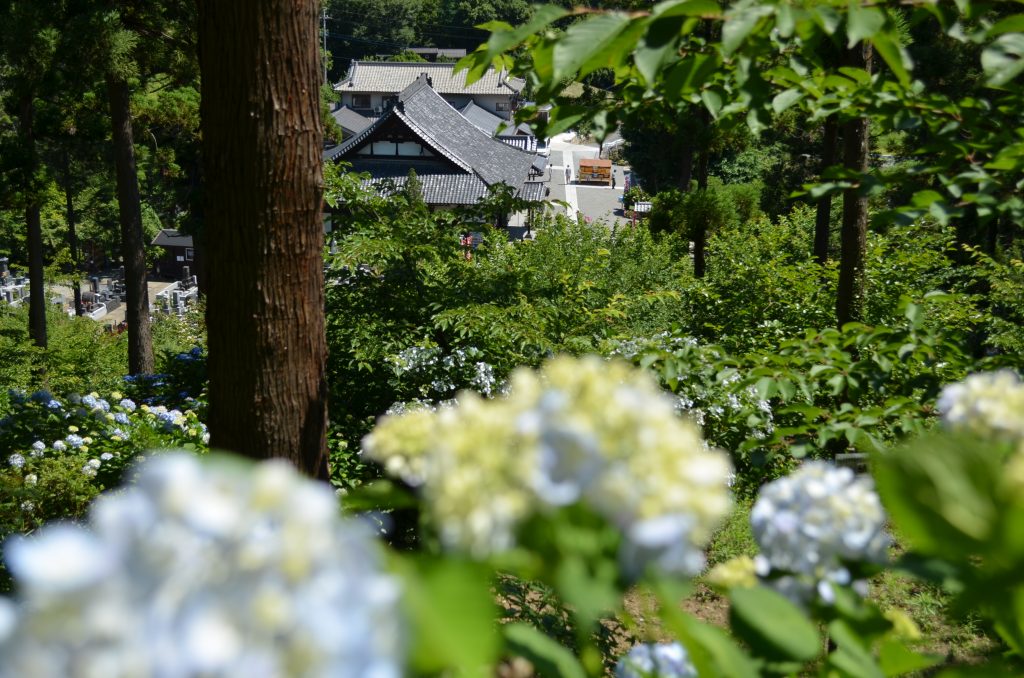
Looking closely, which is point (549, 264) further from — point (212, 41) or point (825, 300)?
point (212, 41)

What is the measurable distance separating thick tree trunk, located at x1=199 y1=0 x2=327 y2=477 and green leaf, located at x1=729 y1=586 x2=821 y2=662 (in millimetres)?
1577

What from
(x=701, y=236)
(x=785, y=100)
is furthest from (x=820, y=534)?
(x=701, y=236)

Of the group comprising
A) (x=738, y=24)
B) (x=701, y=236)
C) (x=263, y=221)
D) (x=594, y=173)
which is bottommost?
(x=594, y=173)

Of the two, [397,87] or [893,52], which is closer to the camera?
[893,52]

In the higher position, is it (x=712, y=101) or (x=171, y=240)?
(x=712, y=101)

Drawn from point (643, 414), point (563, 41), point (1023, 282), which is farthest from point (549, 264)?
point (643, 414)

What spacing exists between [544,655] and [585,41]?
3.09 ft

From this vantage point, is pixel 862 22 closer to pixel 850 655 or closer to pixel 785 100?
pixel 785 100

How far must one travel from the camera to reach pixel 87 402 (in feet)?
17.5

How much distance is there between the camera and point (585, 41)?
1.40 m

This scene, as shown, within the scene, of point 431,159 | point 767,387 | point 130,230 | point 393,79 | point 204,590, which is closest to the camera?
point 204,590

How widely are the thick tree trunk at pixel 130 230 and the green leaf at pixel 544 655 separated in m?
11.5

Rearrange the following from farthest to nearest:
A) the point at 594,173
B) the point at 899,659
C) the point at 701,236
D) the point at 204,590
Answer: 1. the point at 594,173
2. the point at 701,236
3. the point at 899,659
4. the point at 204,590

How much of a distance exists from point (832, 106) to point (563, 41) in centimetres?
121
